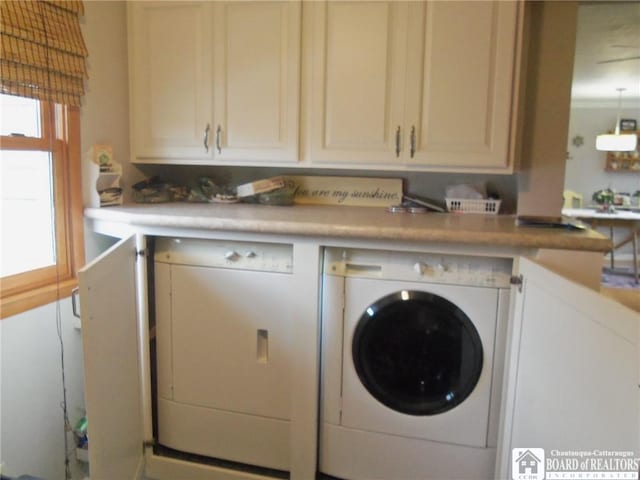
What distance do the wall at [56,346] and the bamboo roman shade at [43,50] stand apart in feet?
→ 0.33

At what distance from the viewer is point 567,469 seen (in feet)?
3.72

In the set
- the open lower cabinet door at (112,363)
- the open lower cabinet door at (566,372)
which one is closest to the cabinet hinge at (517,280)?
the open lower cabinet door at (566,372)

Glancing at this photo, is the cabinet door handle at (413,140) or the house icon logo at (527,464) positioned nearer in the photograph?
the house icon logo at (527,464)

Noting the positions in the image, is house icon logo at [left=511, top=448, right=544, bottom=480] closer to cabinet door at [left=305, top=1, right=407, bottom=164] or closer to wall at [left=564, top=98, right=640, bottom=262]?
cabinet door at [left=305, top=1, right=407, bottom=164]

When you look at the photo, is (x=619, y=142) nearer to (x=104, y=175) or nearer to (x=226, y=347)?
(x=226, y=347)

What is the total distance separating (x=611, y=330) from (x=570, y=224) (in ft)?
2.97

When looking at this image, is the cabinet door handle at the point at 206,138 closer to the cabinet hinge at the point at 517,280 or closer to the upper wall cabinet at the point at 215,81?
the upper wall cabinet at the point at 215,81

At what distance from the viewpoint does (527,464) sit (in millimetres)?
1412

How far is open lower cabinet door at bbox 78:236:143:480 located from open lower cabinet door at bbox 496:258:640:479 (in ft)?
4.21

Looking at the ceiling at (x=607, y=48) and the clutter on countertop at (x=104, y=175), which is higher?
the ceiling at (x=607, y=48)

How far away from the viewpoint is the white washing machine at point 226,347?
5.90ft

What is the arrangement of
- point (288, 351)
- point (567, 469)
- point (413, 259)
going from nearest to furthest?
point (567, 469)
point (413, 259)
point (288, 351)

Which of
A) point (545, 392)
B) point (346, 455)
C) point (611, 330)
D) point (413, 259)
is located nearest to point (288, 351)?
point (346, 455)

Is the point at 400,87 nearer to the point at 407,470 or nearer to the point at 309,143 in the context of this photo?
the point at 309,143
